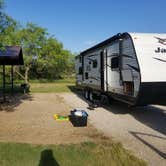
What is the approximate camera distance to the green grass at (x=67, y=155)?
535 cm

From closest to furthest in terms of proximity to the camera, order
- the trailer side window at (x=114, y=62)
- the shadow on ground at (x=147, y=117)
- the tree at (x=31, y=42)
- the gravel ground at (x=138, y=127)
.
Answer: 1. the gravel ground at (x=138, y=127)
2. the shadow on ground at (x=147, y=117)
3. the trailer side window at (x=114, y=62)
4. the tree at (x=31, y=42)

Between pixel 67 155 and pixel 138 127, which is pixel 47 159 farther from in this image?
pixel 138 127

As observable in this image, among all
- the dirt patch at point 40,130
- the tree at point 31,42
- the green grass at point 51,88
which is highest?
the tree at point 31,42

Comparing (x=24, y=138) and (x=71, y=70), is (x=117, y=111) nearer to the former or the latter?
(x=24, y=138)

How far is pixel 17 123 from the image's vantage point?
366 inches

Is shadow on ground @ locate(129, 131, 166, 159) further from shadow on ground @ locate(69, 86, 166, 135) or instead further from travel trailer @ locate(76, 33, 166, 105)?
travel trailer @ locate(76, 33, 166, 105)

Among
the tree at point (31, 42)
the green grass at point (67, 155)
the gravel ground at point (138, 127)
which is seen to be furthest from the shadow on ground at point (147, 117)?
the tree at point (31, 42)

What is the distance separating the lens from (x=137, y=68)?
28.5ft

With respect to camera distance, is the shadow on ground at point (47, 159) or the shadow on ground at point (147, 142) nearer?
the shadow on ground at point (47, 159)

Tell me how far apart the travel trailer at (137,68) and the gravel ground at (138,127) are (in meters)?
0.79

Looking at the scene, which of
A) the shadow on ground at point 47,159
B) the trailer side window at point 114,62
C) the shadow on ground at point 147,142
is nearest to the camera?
the shadow on ground at point 47,159

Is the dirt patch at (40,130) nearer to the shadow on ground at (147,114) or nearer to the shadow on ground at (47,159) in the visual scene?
the shadow on ground at (47,159)

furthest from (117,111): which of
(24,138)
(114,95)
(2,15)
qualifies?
(2,15)

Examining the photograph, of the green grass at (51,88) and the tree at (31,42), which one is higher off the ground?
the tree at (31,42)
